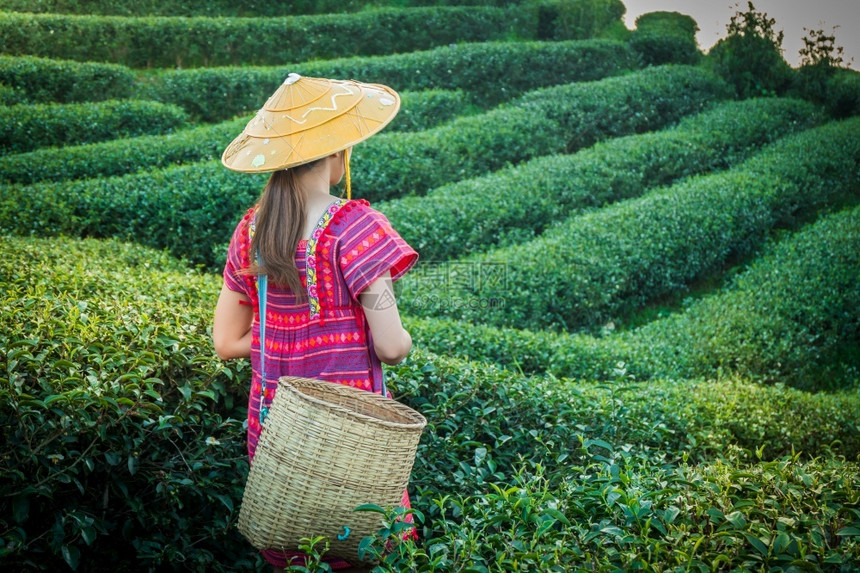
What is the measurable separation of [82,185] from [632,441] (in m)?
5.10

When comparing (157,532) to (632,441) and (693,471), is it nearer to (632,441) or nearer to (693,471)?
(693,471)

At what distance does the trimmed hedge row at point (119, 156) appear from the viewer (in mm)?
6574

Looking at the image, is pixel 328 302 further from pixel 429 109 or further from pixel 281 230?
pixel 429 109

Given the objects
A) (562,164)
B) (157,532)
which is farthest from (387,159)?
(157,532)

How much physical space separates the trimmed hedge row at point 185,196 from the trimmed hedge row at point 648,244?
5.46 feet

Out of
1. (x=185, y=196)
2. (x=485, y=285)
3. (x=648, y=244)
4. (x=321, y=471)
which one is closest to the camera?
(x=321, y=471)

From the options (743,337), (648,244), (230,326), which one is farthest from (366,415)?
(648,244)

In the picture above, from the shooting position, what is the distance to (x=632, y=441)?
145 inches

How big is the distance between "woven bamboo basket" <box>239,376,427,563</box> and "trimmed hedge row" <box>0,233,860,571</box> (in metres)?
0.35

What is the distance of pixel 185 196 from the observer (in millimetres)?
6656

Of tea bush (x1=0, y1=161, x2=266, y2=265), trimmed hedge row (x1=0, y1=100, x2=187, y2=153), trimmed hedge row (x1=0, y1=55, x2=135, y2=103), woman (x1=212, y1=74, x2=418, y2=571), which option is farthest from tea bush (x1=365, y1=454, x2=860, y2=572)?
trimmed hedge row (x1=0, y1=55, x2=135, y2=103)

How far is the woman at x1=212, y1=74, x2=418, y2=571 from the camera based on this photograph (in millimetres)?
2082

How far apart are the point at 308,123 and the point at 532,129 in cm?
727

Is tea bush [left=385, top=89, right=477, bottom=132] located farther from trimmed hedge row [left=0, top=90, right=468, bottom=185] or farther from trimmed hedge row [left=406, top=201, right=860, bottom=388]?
trimmed hedge row [left=406, top=201, right=860, bottom=388]
